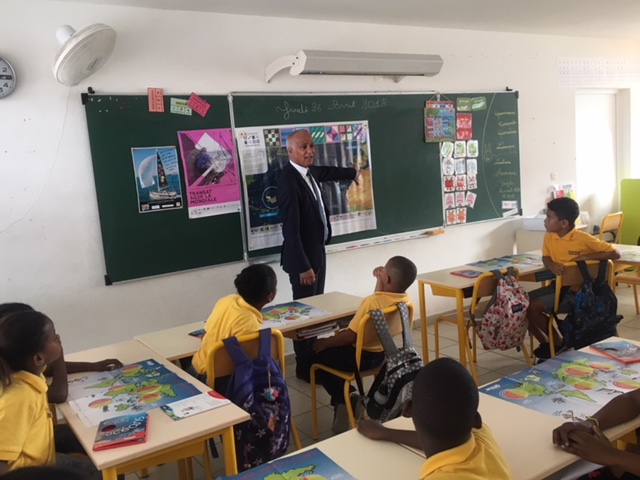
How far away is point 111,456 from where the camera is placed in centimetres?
163

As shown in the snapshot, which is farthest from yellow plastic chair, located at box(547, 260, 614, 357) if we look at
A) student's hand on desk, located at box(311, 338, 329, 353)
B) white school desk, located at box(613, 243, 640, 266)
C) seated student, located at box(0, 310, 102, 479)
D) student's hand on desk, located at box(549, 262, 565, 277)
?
seated student, located at box(0, 310, 102, 479)

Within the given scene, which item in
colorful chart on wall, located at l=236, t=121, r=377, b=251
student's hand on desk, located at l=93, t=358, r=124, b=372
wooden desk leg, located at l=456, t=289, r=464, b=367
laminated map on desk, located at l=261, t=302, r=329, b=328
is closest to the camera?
student's hand on desk, located at l=93, t=358, r=124, b=372

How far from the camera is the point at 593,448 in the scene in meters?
1.51

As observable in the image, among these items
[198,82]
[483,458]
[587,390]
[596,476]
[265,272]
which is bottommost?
[596,476]

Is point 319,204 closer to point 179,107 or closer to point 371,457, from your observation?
point 179,107

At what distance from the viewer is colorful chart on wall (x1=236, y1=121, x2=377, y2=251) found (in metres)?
4.27

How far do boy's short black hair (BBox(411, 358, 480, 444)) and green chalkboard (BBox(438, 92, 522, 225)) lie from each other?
4234 mm

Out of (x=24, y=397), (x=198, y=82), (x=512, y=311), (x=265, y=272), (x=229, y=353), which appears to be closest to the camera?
(x=24, y=397)

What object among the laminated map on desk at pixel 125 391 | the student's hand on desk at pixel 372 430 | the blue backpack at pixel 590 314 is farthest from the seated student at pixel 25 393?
the blue backpack at pixel 590 314

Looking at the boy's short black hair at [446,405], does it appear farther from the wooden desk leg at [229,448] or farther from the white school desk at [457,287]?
the white school desk at [457,287]

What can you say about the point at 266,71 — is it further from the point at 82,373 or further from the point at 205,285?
the point at 82,373

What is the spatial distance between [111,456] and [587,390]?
4.98 feet

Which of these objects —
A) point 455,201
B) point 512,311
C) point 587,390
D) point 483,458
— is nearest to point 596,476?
point 587,390

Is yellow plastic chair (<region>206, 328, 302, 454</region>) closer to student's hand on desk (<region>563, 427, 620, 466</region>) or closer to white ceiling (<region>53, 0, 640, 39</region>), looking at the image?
student's hand on desk (<region>563, 427, 620, 466</region>)
